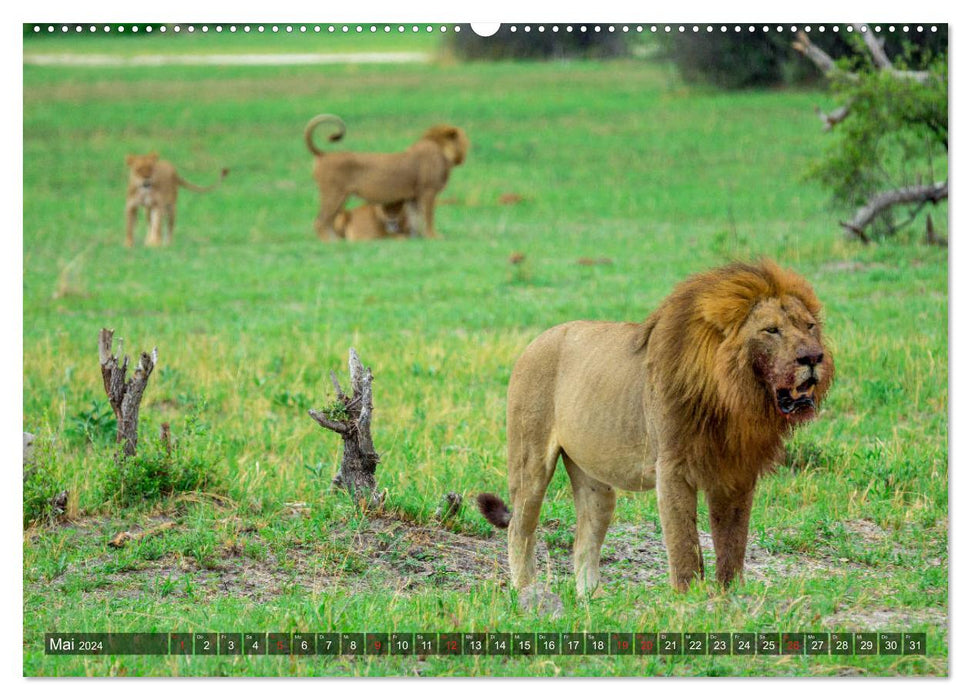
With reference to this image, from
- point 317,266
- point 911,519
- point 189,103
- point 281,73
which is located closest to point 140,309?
point 317,266

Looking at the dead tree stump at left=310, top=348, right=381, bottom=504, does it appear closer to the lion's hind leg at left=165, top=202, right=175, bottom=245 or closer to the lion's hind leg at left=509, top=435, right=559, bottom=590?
the lion's hind leg at left=509, top=435, right=559, bottom=590

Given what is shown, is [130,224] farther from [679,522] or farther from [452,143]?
[679,522]

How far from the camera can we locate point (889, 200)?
1120 centimetres

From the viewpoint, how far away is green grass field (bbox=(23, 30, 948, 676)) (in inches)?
211

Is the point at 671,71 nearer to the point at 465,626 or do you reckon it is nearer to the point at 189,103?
the point at 465,626

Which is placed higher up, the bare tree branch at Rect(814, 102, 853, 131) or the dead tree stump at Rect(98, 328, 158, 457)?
the bare tree branch at Rect(814, 102, 853, 131)

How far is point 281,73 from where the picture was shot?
79.9ft

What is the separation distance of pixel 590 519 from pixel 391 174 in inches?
502

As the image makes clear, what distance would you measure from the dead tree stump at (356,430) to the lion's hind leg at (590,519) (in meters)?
1.10

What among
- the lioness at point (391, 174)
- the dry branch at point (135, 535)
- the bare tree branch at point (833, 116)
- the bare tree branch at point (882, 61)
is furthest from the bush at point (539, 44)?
the lioness at point (391, 174)

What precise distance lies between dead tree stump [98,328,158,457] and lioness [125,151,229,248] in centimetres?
997

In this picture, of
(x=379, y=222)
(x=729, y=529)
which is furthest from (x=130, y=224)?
(x=729, y=529)

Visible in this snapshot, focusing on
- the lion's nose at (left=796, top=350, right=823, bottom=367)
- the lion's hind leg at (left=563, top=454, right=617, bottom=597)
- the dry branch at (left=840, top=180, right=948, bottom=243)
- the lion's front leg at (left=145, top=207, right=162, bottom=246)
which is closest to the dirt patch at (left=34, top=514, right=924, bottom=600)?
the lion's hind leg at (left=563, top=454, right=617, bottom=597)

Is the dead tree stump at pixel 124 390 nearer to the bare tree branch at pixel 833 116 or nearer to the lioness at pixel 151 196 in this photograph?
the bare tree branch at pixel 833 116
